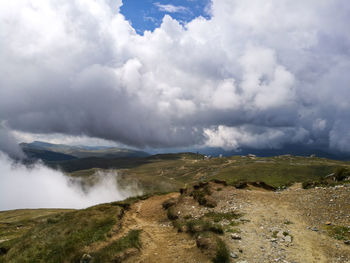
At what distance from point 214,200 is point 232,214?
5903 mm

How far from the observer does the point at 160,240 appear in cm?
2314

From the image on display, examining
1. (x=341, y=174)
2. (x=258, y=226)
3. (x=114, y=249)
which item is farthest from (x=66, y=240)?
(x=341, y=174)

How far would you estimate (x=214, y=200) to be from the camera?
109 feet

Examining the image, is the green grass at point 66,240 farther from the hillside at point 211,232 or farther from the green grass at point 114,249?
the green grass at point 114,249

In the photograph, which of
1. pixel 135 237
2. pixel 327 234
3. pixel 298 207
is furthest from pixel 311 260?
pixel 135 237

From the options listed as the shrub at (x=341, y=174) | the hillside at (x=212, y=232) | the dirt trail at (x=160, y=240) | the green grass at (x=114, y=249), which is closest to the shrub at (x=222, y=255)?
the hillside at (x=212, y=232)

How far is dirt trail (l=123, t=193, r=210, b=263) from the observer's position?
18.4m

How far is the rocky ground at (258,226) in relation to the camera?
58.3 feet

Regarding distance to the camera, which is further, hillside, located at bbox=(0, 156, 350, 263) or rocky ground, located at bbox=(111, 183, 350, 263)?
hillside, located at bbox=(0, 156, 350, 263)

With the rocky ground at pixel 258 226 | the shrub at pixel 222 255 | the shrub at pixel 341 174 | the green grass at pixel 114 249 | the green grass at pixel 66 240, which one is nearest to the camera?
the shrub at pixel 222 255

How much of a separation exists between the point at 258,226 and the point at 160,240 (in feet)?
33.8

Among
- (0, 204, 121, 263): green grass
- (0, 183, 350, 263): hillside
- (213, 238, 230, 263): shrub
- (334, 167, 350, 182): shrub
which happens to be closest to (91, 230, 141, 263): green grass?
(0, 183, 350, 263): hillside

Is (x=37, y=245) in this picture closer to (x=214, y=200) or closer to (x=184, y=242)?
(x=184, y=242)

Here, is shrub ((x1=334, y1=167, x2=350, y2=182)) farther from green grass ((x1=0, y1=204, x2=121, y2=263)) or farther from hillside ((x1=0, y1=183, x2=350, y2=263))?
green grass ((x1=0, y1=204, x2=121, y2=263))
